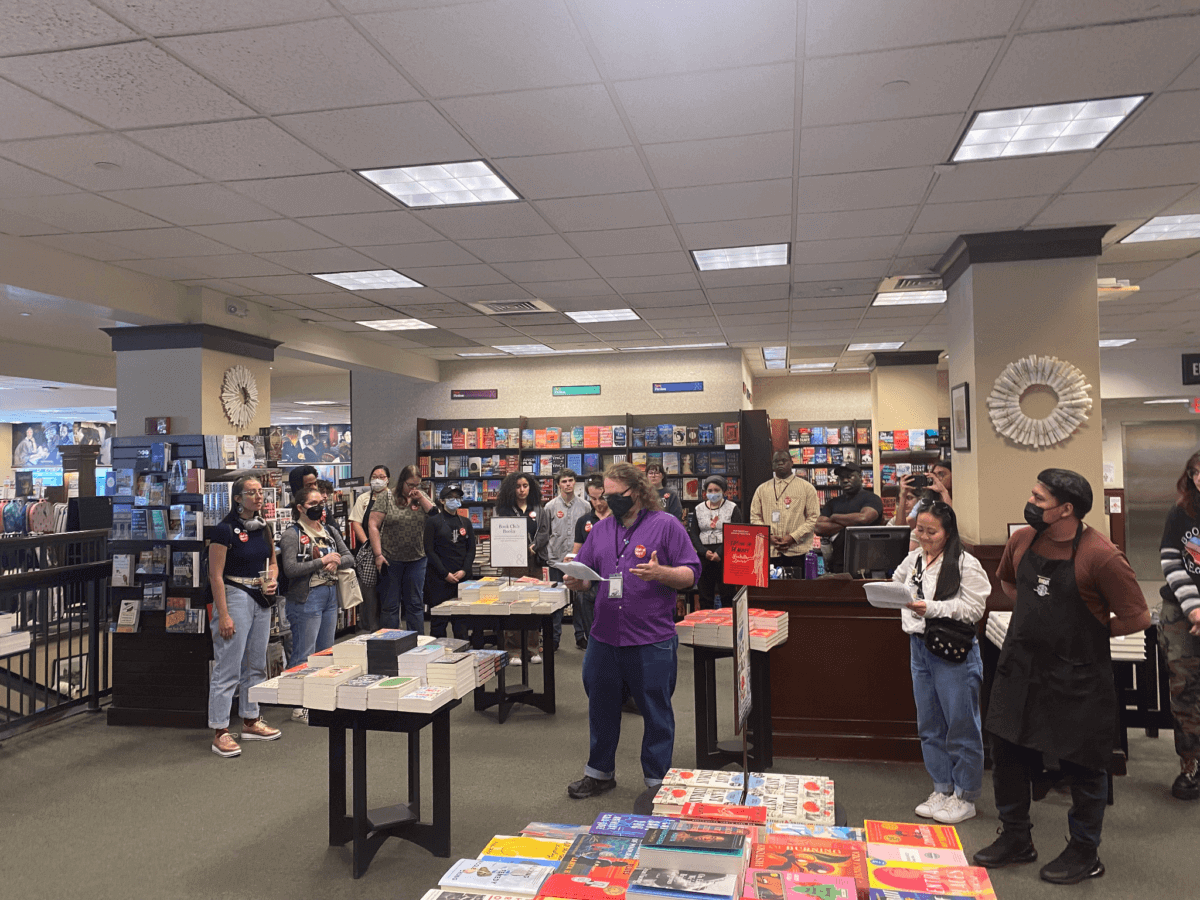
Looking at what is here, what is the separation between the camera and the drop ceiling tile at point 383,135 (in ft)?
11.7

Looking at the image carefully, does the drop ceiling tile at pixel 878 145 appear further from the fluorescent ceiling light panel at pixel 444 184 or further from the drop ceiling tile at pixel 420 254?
the drop ceiling tile at pixel 420 254

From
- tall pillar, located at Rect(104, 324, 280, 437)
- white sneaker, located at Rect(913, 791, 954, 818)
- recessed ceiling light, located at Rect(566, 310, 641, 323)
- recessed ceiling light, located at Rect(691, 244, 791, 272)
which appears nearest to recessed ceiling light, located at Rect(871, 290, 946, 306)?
recessed ceiling light, located at Rect(691, 244, 791, 272)

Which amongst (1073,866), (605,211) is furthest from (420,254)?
(1073,866)

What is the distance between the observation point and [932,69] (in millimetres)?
3215

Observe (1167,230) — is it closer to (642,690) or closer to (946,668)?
(946,668)

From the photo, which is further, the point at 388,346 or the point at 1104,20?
the point at 388,346

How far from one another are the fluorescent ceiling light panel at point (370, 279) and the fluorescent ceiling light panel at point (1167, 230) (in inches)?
214

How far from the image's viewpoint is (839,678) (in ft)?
15.8

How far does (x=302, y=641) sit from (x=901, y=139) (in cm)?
482

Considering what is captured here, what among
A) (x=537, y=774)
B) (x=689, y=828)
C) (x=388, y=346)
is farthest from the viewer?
(x=388, y=346)

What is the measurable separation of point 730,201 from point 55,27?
3331mm

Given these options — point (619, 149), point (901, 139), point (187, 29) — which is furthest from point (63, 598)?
point (901, 139)

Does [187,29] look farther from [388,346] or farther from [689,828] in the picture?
[388,346]

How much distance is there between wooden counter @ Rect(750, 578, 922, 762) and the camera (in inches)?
186
